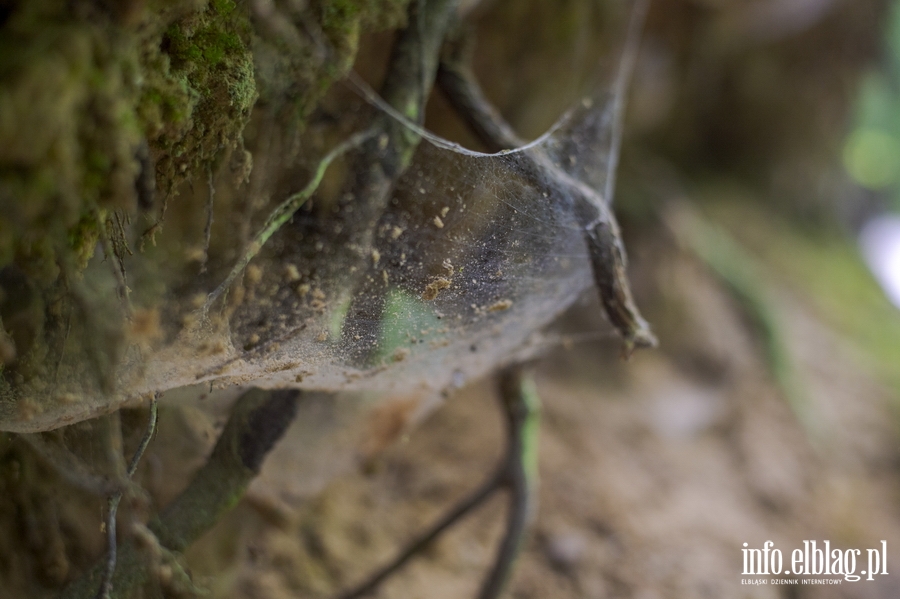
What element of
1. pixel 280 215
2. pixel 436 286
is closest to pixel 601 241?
pixel 436 286

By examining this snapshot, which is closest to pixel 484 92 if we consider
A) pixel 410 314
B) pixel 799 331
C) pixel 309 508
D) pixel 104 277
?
pixel 410 314

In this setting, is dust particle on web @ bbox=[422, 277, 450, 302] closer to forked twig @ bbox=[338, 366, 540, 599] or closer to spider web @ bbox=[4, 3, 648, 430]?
spider web @ bbox=[4, 3, 648, 430]

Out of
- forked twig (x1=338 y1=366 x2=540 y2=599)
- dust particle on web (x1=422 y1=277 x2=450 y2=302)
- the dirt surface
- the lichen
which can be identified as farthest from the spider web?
forked twig (x1=338 y1=366 x2=540 y2=599)

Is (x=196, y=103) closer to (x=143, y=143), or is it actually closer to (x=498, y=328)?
(x=143, y=143)

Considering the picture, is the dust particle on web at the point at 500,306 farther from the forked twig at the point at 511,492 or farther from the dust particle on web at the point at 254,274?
the forked twig at the point at 511,492

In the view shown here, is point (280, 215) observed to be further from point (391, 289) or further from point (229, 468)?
point (229, 468)

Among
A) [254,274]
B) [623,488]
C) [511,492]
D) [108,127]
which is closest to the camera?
[108,127]

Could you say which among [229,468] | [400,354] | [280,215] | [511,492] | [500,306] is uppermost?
[280,215]

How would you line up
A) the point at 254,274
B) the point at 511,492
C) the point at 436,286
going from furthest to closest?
the point at 511,492 < the point at 254,274 < the point at 436,286

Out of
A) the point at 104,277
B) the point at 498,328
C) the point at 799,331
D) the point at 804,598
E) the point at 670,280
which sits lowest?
the point at 804,598
